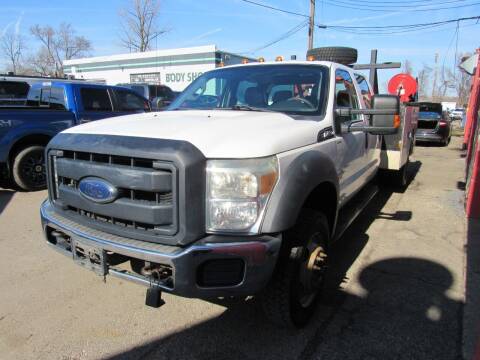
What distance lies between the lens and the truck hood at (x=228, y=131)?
2.25 m

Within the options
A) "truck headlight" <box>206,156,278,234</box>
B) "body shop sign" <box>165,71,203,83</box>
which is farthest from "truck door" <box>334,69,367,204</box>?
"body shop sign" <box>165,71,203,83</box>

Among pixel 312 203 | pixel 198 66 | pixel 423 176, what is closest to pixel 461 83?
pixel 198 66

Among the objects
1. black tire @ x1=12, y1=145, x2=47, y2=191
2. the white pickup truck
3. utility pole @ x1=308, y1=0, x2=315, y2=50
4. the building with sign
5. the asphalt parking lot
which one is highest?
utility pole @ x1=308, y1=0, x2=315, y2=50

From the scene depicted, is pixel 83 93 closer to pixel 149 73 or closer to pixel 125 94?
pixel 125 94

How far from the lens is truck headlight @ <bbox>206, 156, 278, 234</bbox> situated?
7.21ft

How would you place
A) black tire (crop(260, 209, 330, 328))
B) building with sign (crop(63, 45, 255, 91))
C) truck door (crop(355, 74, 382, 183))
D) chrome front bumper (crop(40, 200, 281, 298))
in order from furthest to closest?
building with sign (crop(63, 45, 255, 91))
truck door (crop(355, 74, 382, 183))
black tire (crop(260, 209, 330, 328))
chrome front bumper (crop(40, 200, 281, 298))

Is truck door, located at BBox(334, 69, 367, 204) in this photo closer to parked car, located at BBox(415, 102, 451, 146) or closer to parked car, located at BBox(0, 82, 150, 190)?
parked car, located at BBox(0, 82, 150, 190)

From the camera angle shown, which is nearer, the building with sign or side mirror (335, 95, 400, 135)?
side mirror (335, 95, 400, 135)

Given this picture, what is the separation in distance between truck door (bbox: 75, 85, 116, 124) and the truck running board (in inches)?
207

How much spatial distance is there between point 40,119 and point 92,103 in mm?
1192

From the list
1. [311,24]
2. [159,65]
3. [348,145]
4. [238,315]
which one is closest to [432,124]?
[348,145]

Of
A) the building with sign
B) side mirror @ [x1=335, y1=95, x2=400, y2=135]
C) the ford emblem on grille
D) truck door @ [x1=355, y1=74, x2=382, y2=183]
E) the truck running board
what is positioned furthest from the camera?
the building with sign

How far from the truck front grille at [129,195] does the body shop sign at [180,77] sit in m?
23.2

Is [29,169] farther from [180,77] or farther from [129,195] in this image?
→ [180,77]
